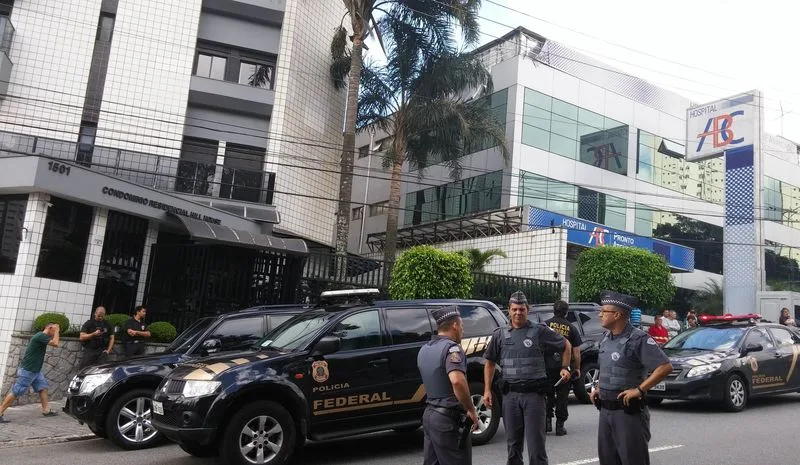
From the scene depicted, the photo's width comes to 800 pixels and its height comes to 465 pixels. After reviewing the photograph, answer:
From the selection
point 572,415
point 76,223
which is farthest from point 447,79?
point 572,415

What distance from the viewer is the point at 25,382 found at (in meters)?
9.45

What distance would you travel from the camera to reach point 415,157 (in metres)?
24.3

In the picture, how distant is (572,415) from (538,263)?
34.1 feet

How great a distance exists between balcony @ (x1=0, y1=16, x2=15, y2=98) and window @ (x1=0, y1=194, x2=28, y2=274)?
892 centimetres

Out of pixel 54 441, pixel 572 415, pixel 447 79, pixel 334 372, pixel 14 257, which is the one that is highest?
pixel 447 79

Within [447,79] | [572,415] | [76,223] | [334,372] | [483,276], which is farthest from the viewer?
[447,79]

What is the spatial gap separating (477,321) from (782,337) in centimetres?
657

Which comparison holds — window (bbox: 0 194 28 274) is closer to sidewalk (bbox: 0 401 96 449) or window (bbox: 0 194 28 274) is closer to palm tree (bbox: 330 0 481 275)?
sidewalk (bbox: 0 401 96 449)

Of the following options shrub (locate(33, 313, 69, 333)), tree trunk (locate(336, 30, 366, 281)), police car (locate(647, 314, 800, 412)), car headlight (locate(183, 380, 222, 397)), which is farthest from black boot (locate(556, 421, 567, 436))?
tree trunk (locate(336, 30, 366, 281))

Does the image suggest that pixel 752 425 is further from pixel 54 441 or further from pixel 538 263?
pixel 538 263

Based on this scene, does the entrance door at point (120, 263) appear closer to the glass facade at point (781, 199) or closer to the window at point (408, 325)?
the window at point (408, 325)

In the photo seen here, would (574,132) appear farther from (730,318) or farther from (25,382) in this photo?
(25,382)

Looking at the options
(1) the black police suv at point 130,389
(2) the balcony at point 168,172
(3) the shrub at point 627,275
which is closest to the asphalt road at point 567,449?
(1) the black police suv at point 130,389

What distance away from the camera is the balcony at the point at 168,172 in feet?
62.5
